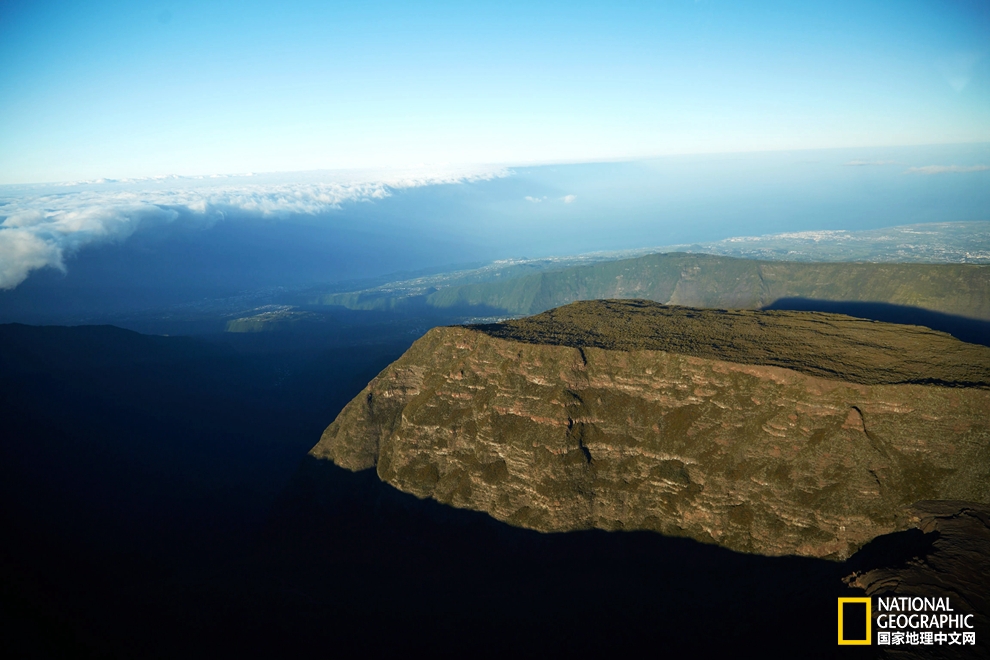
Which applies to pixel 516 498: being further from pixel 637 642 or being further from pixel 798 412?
pixel 798 412

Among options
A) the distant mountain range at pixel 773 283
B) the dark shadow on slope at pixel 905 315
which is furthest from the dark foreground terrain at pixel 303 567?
the distant mountain range at pixel 773 283

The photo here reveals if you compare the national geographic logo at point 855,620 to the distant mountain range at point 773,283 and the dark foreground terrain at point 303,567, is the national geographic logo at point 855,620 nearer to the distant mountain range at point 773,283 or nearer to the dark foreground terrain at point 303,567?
the dark foreground terrain at point 303,567

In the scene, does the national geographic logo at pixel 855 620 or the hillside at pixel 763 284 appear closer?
the national geographic logo at pixel 855 620

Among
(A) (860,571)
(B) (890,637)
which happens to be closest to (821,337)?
(A) (860,571)

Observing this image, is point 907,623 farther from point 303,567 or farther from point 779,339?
point 303,567

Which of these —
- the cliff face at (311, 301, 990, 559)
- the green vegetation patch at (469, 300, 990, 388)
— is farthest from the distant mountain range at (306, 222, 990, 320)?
the cliff face at (311, 301, 990, 559)

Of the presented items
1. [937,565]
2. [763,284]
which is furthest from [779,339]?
[763,284]
